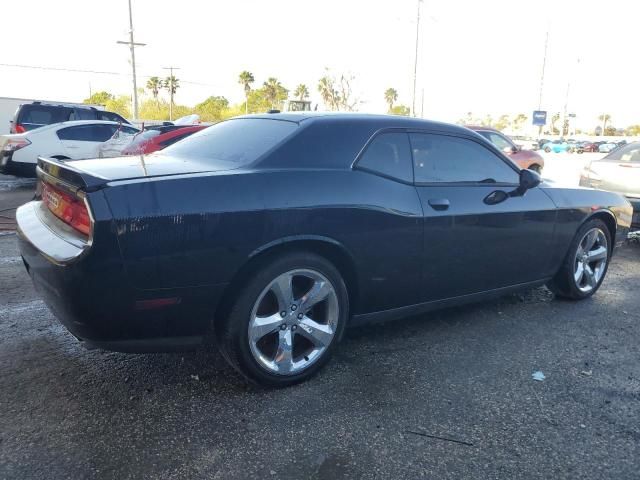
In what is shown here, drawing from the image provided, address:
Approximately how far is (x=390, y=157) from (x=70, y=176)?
1851 mm

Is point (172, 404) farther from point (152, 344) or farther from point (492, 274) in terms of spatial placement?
point (492, 274)

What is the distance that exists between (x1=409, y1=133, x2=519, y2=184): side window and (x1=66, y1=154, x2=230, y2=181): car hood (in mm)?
1310

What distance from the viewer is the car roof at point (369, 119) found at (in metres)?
3.39

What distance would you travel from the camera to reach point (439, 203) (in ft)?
11.3

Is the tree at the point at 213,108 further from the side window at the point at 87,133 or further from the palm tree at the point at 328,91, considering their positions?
the side window at the point at 87,133

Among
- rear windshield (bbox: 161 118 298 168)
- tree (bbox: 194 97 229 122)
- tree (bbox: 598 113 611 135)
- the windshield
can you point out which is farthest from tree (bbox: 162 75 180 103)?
tree (bbox: 598 113 611 135)

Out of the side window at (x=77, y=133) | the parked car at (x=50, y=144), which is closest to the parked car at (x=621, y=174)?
the parked car at (x=50, y=144)

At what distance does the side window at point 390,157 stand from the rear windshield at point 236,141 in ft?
1.62

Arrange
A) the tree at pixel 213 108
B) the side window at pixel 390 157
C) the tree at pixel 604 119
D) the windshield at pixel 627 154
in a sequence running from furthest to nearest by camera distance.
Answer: the tree at pixel 604 119 < the tree at pixel 213 108 < the windshield at pixel 627 154 < the side window at pixel 390 157

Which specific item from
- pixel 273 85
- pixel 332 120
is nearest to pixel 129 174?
pixel 332 120

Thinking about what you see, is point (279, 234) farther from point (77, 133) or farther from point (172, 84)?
point (172, 84)

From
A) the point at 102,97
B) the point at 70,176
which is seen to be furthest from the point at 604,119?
the point at 70,176

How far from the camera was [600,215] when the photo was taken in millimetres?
4703

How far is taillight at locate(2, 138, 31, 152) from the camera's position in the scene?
36.0ft
